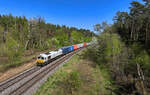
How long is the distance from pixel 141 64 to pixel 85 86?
8788 mm

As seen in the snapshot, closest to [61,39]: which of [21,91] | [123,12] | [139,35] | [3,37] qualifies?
[3,37]

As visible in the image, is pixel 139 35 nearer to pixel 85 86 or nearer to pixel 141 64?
pixel 141 64

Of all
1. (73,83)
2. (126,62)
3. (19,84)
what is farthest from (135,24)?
(19,84)

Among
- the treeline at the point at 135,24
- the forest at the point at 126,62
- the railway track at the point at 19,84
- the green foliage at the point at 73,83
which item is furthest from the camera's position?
the treeline at the point at 135,24

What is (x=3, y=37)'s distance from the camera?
32938mm

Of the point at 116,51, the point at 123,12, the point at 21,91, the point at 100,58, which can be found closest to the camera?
the point at 21,91

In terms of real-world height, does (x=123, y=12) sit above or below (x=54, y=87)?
above

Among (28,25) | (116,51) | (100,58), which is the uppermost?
(28,25)

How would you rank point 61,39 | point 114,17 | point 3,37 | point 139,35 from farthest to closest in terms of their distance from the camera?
point 61,39, point 114,17, point 3,37, point 139,35

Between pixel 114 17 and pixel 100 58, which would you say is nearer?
pixel 100 58

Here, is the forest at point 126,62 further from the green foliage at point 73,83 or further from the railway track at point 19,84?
the railway track at point 19,84

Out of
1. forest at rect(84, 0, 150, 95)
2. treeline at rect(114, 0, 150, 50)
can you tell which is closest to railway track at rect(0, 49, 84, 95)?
forest at rect(84, 0, 150, 95)

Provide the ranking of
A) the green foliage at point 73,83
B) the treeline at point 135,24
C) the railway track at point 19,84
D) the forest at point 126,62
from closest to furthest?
the green foliage at point 73,83
the railway track at point 19,84
the forest at point 126,62
the treeline at point 135,24

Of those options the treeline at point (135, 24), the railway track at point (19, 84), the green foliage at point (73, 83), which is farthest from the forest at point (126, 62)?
the railway track at point (19, 84)
